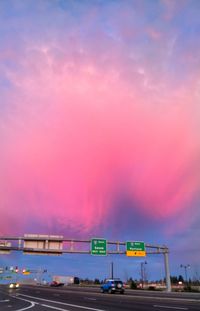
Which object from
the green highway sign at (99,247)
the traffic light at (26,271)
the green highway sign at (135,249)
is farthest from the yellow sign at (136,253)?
the traffic light at (26,271)

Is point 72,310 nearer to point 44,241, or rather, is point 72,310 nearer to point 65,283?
point 44,241

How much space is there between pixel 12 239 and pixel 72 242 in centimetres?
912

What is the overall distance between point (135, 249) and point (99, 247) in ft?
18.8

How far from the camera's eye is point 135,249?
59.1 m

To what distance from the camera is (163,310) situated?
70.5 ft

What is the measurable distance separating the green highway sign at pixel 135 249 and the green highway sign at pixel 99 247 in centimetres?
363

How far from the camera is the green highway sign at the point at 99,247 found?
190 feet

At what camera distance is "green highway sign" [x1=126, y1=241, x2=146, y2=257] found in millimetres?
58969

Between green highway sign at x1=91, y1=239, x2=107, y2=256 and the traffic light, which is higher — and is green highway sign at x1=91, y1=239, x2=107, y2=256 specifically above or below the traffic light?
below

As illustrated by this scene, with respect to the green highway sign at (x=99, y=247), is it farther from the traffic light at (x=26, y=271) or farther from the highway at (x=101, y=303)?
the traffic light at (x=26, y=271)

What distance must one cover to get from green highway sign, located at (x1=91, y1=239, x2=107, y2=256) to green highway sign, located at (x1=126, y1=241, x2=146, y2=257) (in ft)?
11.9

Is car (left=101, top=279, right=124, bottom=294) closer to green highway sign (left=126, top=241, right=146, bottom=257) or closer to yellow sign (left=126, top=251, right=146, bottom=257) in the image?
yellow sign (left=126, top=251, right=146, bottom=257)

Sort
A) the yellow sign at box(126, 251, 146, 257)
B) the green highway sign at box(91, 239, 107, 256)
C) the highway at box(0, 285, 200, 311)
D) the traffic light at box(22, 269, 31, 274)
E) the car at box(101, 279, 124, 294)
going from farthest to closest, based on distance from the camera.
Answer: the traffic light at box(22, 269, 31, 274) → the yellow sign at box(126, 251, 146, 257) → the green highway sign at box(91, 239, 107, 256) → the car at box(101, 279, 124, 294) → the highway at box(0, 285, 200, 311)

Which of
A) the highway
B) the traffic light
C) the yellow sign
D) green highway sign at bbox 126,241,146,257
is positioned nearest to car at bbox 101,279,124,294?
the yellow sign
